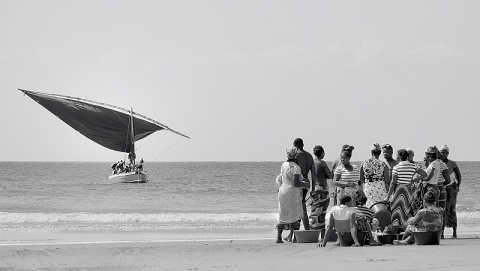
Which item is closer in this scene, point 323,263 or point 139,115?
point 323,263

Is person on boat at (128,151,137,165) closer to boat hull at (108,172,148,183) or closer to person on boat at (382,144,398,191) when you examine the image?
boat hull at (108,172,148,183)

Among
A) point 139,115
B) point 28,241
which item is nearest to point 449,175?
point 28,241

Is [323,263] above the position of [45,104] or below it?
below

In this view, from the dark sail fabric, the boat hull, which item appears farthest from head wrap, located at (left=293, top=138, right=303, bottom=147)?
the boat hull

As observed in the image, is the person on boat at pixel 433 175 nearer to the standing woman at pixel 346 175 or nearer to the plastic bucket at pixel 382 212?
the plastic bucket at pixel 382 212

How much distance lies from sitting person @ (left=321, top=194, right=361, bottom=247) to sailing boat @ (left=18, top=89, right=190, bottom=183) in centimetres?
3183

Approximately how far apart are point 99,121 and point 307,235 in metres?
34.0

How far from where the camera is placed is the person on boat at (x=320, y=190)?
10.6 meters

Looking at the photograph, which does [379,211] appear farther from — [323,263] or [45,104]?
[45,104]

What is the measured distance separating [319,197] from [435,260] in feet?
8.68

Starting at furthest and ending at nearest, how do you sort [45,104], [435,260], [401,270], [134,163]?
[134,163], [45,104], [435,260], [401,270]

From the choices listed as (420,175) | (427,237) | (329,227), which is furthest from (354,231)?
(420,175)

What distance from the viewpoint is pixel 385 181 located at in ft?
33.9

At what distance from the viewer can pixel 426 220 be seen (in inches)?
396
